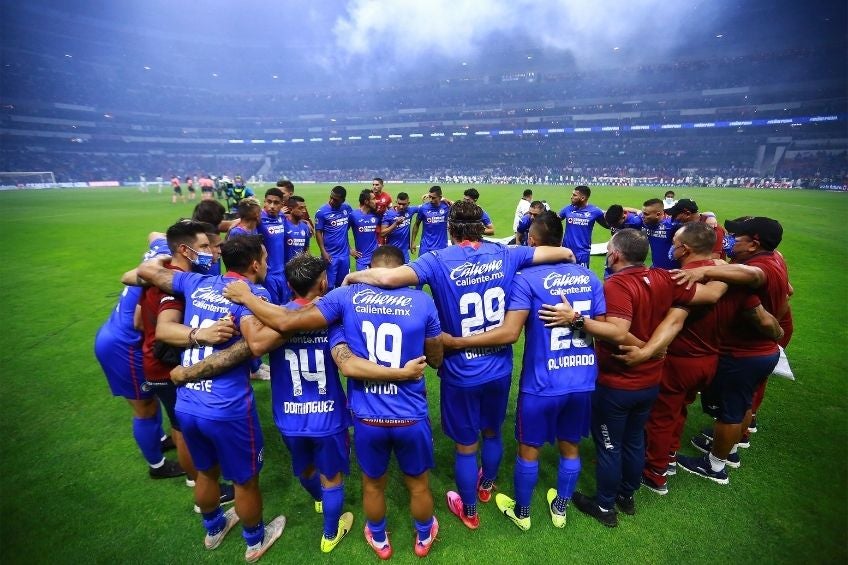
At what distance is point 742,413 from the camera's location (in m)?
3.80

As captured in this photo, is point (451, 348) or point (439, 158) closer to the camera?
point (451, 348)

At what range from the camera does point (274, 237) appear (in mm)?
7367

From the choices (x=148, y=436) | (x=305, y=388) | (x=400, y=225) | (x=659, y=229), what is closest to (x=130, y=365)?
(x=148, y=436)

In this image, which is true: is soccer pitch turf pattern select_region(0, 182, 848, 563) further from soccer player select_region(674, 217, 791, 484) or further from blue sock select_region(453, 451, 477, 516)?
soccer player select_region(674, 217, 791, 484)

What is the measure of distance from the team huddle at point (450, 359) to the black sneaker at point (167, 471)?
230mm

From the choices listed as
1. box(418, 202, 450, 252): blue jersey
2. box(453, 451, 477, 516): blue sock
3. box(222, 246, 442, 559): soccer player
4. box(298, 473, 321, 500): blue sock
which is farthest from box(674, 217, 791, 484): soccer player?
box(418, 202, 450, 252): blue jersey

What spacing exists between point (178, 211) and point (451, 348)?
89.9 ft

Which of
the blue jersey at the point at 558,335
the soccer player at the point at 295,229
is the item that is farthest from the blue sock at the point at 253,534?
the soccer player at the point at 295,229

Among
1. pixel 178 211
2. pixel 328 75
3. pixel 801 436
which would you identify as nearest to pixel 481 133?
pixel 328 75

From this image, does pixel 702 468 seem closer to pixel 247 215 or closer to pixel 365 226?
pixel 365 226

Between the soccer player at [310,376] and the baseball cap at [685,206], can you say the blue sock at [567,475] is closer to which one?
the soccer player at [310,376]

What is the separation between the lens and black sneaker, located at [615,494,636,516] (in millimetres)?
3572

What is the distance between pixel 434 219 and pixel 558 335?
261 inches

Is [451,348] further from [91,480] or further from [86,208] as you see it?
[86,208]
